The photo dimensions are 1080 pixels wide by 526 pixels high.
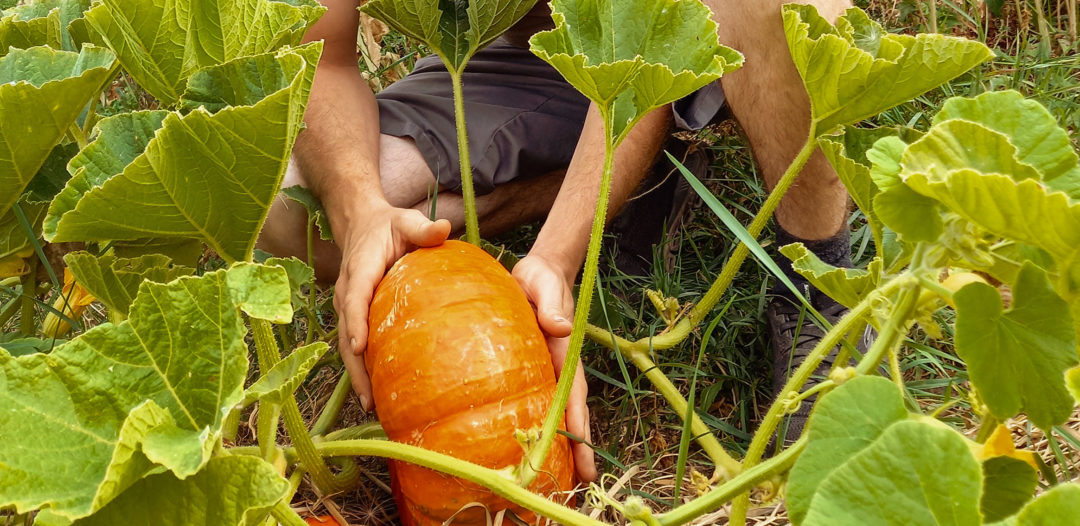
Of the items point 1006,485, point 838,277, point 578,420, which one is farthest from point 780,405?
point 578,420

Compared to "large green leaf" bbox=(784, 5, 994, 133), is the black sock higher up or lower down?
lower down

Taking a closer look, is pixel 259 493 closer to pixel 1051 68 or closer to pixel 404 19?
pixel 404 19

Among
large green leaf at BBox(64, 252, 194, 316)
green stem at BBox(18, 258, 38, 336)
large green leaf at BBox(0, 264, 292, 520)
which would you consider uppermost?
large green leaf at BBox(0, 264, 292, 520)

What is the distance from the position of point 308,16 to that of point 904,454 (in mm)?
993

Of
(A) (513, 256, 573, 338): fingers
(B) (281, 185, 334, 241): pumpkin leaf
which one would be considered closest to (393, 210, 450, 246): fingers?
(A) (513, 256, 573, 338): fingers

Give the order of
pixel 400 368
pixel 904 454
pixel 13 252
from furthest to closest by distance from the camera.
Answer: pixel 13 252
pixel 400 368
pixel 904 454

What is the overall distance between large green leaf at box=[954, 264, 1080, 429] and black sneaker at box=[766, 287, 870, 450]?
834 mm

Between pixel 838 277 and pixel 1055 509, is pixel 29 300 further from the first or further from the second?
pixel 1055 509

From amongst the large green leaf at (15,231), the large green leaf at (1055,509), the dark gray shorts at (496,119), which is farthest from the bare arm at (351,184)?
the large green leaf at (1055,509)

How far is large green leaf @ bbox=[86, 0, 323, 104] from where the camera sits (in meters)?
1.15

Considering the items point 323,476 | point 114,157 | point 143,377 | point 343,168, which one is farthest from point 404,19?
point 143,377

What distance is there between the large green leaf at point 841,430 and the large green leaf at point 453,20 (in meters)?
0.99

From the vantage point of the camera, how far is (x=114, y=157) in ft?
3.45

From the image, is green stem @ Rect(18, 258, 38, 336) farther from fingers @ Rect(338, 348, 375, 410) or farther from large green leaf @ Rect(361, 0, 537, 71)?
large green leaf @ Rect(361, 0, 537, 71)
